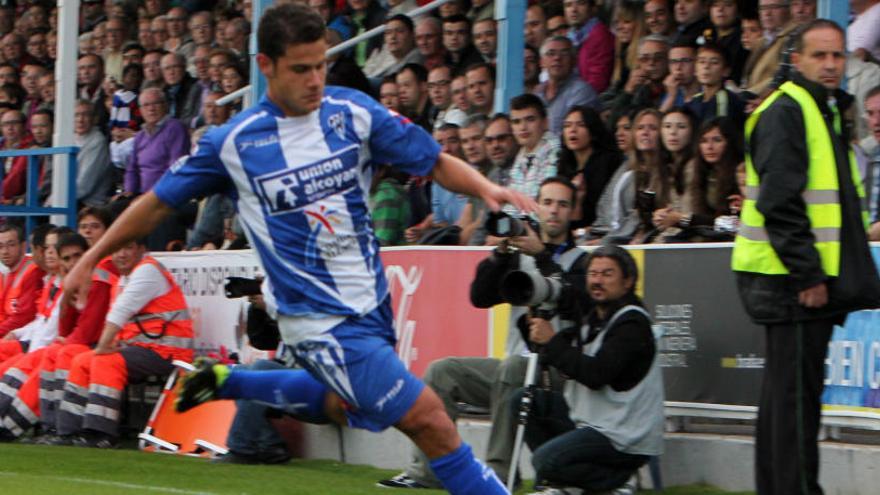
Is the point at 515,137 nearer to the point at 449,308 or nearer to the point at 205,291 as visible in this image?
the point at 449,308

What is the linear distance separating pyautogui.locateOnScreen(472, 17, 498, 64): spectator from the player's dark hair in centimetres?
789

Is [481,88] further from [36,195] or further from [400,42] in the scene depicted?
[36,195]

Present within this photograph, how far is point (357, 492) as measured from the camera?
9.10 meters

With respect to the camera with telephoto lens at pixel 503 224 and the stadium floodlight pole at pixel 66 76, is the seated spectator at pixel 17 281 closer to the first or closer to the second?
the stadium floodlight pole at pixel 66 76

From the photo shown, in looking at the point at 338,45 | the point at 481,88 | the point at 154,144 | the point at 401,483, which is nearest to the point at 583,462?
the point at 401,483

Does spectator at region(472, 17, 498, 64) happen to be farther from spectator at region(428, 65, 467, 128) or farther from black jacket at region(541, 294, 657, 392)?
black jacket at region(541, 294, 657, 392)

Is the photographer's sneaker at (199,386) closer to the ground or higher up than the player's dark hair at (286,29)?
closer to the ground

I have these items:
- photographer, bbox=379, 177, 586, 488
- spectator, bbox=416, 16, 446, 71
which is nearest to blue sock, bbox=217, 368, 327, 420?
photographer, bbox=379, 177, 586, 488

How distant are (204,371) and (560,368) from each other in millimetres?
2241

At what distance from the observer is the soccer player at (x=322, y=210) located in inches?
239

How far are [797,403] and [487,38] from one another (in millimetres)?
7452

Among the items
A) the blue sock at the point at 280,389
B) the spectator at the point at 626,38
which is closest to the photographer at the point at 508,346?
the blue sock at the point at 280,389

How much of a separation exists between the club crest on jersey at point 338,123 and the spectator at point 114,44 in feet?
46.9

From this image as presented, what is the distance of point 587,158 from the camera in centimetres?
1100
